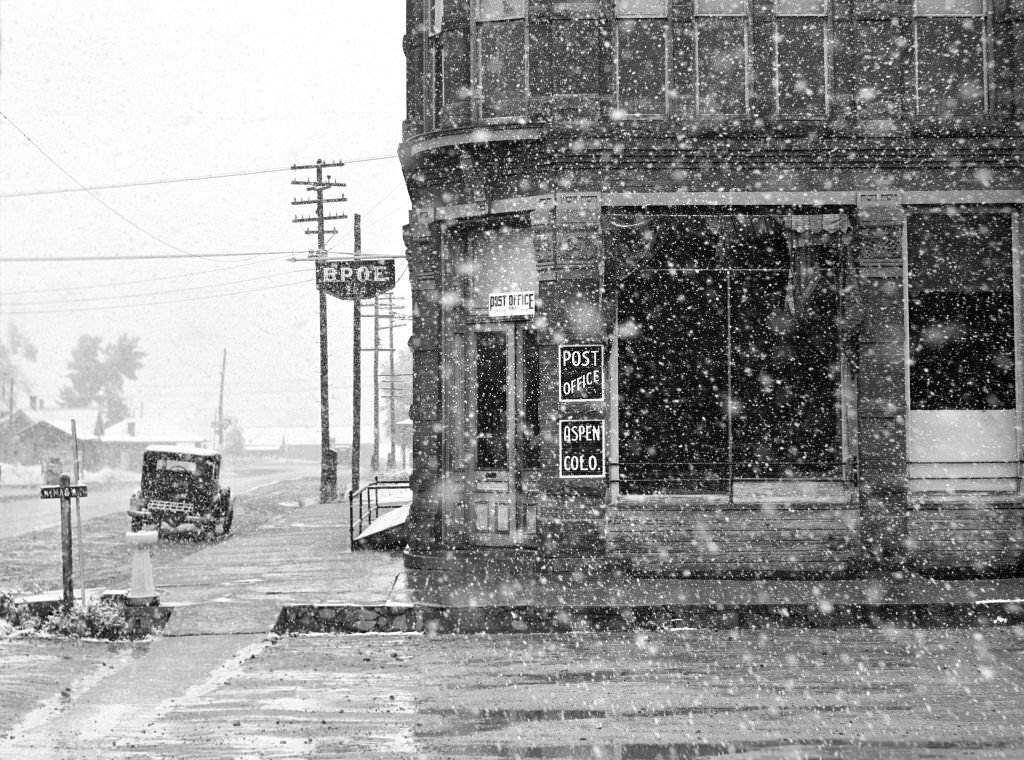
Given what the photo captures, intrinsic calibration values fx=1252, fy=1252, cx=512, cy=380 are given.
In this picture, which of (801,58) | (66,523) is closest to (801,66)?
(801,58)

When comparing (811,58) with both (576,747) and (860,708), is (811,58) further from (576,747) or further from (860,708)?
(576,747)

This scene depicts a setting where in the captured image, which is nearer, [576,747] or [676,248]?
[576,747]

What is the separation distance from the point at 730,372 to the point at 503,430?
10.4ft

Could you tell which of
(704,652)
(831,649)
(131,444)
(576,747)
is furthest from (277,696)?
(131,444)

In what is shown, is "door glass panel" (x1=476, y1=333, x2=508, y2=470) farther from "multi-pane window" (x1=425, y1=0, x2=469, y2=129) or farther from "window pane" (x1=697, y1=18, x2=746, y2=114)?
"window pane" (x1=697, y1=18, x2=746, y2=114)

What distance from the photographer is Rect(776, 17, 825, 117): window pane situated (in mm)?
15461

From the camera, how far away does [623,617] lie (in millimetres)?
12359

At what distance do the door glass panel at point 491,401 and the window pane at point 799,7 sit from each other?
5.44m

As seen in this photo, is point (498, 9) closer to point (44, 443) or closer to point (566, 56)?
point (566, 56)

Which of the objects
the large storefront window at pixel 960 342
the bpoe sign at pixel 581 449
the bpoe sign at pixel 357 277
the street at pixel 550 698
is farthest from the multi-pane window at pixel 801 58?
the bpoe sign at pixel 357 277

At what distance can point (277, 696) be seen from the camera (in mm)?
8891

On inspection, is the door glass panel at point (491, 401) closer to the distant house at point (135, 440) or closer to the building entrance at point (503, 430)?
the building entrance at point (503, 430)

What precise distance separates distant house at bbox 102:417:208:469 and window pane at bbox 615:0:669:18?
81742 mm

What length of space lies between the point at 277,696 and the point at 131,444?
319 ft
